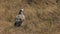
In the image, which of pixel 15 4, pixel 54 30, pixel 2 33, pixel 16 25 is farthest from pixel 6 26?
pixel 15 4

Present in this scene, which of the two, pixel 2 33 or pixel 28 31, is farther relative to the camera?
pixel 28 31

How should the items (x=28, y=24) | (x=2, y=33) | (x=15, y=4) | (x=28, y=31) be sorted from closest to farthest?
(x=2, y=33)
(x=28, y=31)
(x=28, y=24)
(x=15, y=4)

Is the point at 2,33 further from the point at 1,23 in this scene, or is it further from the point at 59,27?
the point at 59,27

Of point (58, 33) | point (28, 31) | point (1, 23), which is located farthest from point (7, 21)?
point (58, 33)

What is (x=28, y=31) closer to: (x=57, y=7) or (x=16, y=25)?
(x=16, y=25)

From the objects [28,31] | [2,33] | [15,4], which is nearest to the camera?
[2,33]

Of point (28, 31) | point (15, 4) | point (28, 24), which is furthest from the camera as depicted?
point (15, 4)

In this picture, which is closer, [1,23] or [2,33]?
[2,33]
